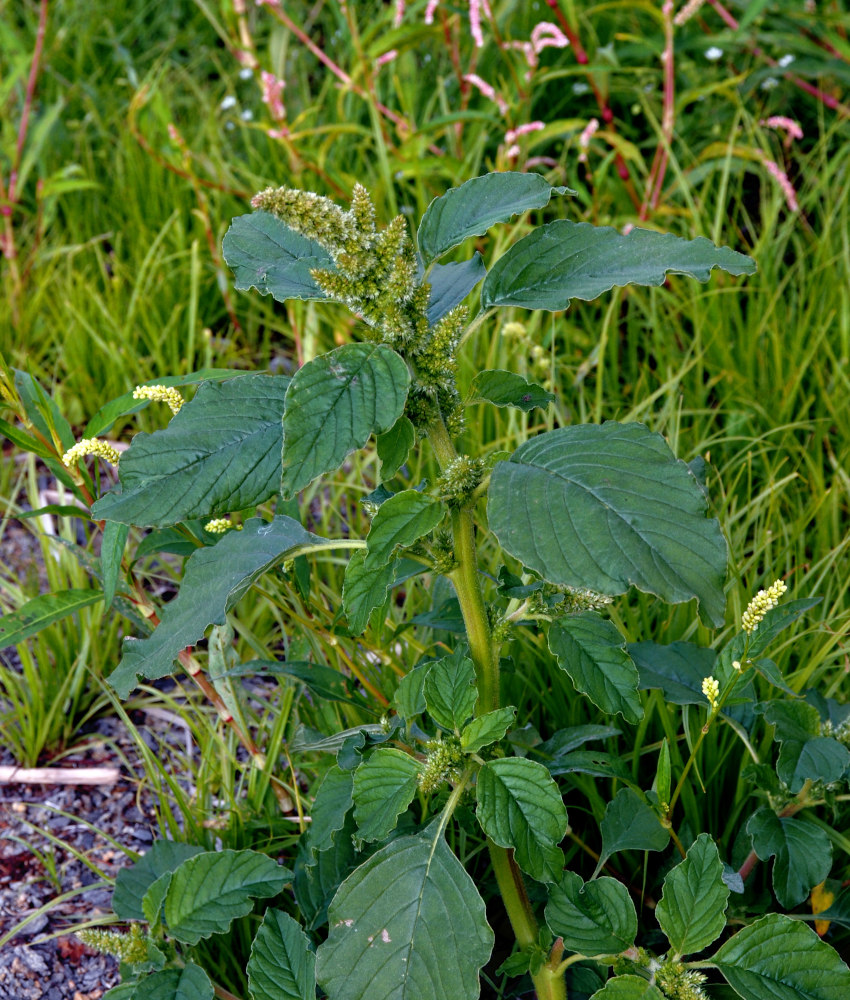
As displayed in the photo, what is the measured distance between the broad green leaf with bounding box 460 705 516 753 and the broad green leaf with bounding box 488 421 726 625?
222 millimetres

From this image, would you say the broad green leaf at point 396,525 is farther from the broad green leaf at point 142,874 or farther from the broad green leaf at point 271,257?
the broad green leaf at point 142,874

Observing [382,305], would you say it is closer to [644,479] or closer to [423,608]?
[644,479]

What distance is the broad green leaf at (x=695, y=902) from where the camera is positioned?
100 cm

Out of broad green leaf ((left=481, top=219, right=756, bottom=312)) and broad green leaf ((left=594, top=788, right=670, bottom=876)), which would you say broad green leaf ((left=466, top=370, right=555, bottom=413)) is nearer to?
broad green leaf ((left=481, top=219, right=756, bottom=312))

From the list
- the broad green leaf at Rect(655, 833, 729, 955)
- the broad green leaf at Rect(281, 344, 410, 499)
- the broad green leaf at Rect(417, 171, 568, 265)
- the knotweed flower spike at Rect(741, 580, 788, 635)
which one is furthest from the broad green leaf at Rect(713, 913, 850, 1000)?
the broad green leaf at Rect(417, 171, 568, 265)

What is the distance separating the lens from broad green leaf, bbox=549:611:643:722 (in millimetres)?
1060

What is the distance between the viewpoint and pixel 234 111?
352 centimetres

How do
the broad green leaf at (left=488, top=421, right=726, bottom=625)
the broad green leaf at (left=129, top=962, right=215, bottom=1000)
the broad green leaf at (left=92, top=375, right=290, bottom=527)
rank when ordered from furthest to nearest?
1. the broad green leaf at (left=129, top=962, right=215, bottom=1000)
2. the broad green leaf at (left=92, top=375, right=290, bottom=527)
3. the broad green leaf at (left=488, top=421, right=726, bottom=625)

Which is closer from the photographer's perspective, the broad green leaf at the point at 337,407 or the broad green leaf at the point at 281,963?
the broad green leaf at the point at 337,407

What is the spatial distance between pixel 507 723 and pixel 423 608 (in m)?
0.77

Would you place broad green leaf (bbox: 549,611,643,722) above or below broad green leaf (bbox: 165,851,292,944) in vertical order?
above

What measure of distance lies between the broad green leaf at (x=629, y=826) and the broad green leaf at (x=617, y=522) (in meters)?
0.44

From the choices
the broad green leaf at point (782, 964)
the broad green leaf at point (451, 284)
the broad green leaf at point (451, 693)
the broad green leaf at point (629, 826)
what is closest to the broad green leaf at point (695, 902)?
the broad green leaf at point (782, 964)

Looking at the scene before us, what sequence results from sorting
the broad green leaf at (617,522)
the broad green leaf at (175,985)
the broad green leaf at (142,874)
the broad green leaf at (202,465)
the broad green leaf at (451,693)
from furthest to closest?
1. the broad green leaf at (142,874)
2. the broad green leaf at (175,985)
3. the broad green leaf at (451,693)
4. the broad green leaf at (202,465)
5. the broad green leaf at (617,522)
